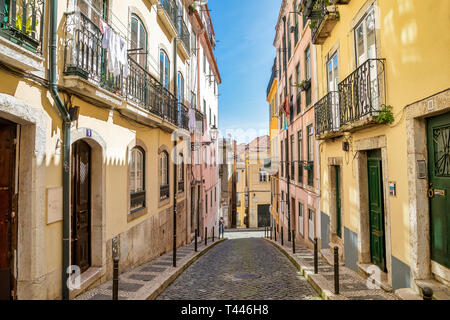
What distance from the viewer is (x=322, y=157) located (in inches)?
425

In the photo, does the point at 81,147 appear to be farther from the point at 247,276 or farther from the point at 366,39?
the point at 366,39

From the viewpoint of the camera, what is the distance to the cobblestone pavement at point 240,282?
6.52 m

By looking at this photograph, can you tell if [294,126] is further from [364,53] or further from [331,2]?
[364,53]

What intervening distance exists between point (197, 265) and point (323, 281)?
437 cm

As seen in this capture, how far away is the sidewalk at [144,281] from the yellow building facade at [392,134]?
4.75 m

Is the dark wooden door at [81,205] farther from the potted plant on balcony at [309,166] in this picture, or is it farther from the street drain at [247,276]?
the potted plant on balcony at [309,166]

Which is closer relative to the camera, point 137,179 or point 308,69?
point 137,179

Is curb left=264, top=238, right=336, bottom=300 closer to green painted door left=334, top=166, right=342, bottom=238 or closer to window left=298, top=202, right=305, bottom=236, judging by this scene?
green painted door left=334, top=166, right=342, bottom=238

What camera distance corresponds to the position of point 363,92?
667 cm

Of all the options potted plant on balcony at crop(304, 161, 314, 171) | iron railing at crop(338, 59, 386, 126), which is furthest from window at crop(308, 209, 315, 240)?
iron railing at crop(338, 59, 386, 126)

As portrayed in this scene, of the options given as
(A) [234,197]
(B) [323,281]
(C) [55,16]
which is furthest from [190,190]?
(A) [234,197]

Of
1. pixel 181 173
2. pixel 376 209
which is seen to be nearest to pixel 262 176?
pixel 181 173

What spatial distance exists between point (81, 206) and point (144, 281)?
2251 millimetres

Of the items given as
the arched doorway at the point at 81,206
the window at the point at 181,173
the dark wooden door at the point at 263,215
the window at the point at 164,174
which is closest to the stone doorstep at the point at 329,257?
the window at the point at 164,174
